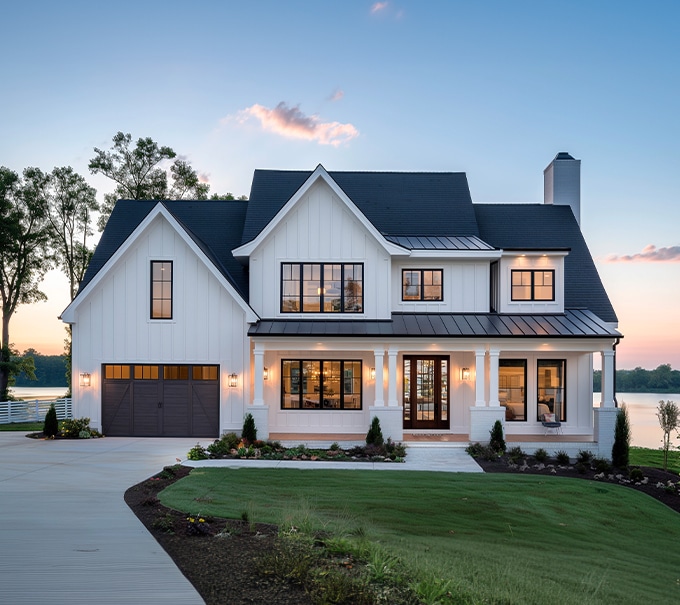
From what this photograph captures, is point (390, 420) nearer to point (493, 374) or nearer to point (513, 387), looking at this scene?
point (493, 374)

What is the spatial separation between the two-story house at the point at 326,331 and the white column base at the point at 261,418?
499 millimetres

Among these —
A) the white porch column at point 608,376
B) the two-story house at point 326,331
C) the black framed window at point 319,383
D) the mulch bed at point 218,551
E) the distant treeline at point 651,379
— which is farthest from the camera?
the distant treeline at point 651,379

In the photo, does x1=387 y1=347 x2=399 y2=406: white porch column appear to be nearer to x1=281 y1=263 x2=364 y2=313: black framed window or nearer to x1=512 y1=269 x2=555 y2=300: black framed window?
x1=281 y1=263 x2=364 y2=313: black framed window

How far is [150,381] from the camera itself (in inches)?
723

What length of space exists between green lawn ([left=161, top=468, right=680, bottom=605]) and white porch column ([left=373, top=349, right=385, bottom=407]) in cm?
409

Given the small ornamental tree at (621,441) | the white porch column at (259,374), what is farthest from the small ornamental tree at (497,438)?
the white porch column at (259,374)

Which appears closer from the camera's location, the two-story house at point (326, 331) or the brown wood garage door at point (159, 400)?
the two-story house at point (326, 331)

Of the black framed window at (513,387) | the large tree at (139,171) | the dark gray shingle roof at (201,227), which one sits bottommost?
the black framed window at (513,387)

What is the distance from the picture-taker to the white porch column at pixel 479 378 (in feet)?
55.9

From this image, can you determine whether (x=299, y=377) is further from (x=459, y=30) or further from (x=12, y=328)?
(x=12, y=328)

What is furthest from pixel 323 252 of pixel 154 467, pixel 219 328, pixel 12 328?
pixel 12 328

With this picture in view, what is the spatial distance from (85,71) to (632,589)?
82.1ft

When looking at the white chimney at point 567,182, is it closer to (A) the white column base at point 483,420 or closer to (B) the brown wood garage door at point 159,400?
(A) the white column base at point 483,420

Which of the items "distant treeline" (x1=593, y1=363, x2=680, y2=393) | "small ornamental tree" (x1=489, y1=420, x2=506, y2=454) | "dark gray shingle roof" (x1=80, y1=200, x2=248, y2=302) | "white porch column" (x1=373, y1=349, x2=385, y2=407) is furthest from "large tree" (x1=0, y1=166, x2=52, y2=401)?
"distant treeline" (x1=593, y1=363, x2=680, y2=393)
